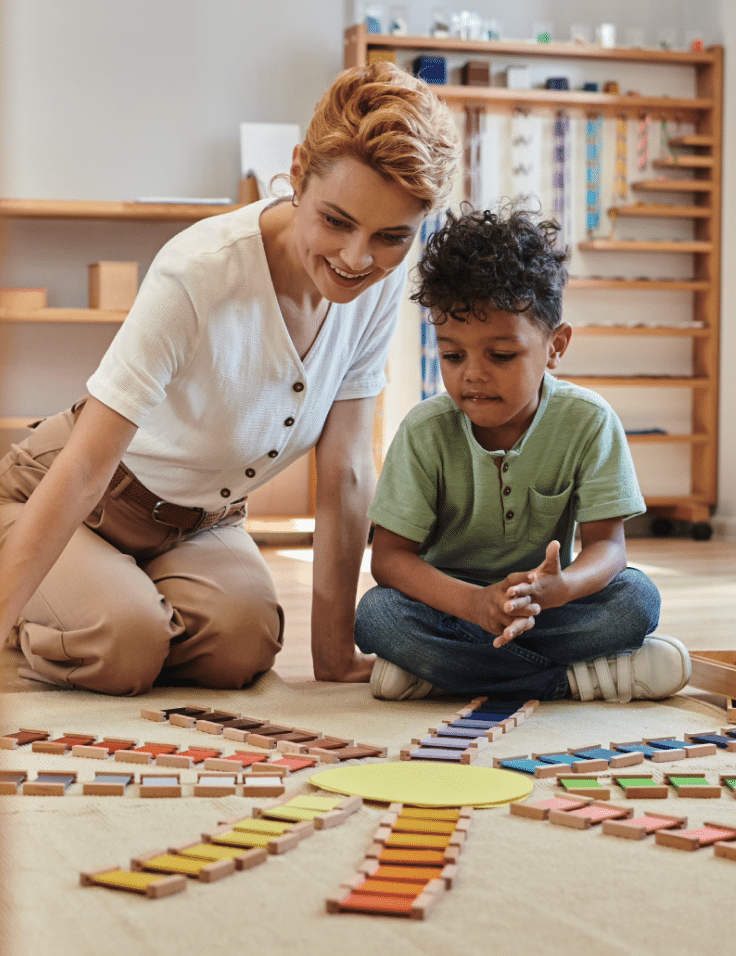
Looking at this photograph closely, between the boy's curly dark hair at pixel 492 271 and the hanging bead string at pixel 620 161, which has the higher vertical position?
the hanging bead string at pixel 620 161

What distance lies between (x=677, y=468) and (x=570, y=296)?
0.83 metres

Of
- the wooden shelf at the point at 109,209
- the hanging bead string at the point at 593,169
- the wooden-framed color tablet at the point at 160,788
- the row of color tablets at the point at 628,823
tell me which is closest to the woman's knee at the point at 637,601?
the row of color tablets at the point at 628,823

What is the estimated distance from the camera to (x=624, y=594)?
60.9 inches

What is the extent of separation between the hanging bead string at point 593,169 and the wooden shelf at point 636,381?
0.59m

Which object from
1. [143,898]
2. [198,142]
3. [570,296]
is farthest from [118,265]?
[143,898]

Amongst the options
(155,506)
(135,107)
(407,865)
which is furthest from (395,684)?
(135,107)

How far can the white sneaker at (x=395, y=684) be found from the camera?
155 centimetres

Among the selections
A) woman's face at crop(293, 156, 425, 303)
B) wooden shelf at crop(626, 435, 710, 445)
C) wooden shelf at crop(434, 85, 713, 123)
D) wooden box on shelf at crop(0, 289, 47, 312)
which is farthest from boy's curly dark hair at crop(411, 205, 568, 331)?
wooden shelf at crop(626, 435, 710, 445)

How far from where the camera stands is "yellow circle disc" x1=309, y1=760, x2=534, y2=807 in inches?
40.9

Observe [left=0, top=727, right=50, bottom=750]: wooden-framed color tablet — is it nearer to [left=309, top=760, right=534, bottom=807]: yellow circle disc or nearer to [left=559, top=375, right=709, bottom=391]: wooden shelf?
[left=309, top=760, right=534, bottom=807]: yellow circle disc

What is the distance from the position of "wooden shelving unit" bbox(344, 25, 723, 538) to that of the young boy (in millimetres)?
2673

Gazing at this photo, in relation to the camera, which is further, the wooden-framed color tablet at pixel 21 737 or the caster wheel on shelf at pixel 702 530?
the caster wheel on shelf at pixel 702 530

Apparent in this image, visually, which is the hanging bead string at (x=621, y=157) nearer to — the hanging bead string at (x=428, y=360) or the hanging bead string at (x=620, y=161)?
the hanging bead string at (x=620, y=161)

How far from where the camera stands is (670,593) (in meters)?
2.63
